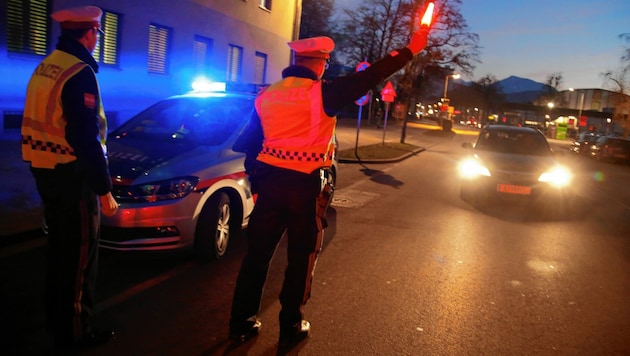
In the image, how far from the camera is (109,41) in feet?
46.7

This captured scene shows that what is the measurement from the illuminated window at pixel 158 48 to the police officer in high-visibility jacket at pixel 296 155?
549 inches

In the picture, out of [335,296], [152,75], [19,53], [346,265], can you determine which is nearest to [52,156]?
[335,296]

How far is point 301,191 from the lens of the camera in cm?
314

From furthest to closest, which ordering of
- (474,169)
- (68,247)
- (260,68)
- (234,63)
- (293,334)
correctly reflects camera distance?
(260,68) → (234,63) → (474,169) → (293,334) → (68,247)

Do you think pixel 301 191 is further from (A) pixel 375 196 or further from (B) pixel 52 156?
(A) pixel 375 196

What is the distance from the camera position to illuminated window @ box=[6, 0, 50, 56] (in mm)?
11500

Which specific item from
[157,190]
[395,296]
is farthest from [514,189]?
[157,190]

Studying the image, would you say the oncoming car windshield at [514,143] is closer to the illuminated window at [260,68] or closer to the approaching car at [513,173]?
the approaching car at [513,173]

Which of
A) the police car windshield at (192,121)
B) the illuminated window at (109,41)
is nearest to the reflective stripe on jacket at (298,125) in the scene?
the police car windshield at (192,121)

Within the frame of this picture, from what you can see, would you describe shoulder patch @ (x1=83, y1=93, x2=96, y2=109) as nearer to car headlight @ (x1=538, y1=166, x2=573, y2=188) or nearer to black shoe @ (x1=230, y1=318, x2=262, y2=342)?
black shoe @ (x1=230, y1=318, x2=262, y2=342)

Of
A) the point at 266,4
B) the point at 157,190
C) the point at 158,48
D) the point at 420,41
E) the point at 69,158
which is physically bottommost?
the point at 157,190

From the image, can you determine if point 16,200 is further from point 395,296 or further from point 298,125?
point 298,125

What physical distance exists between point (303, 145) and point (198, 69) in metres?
16.1

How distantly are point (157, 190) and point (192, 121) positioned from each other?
1527 millimetres
